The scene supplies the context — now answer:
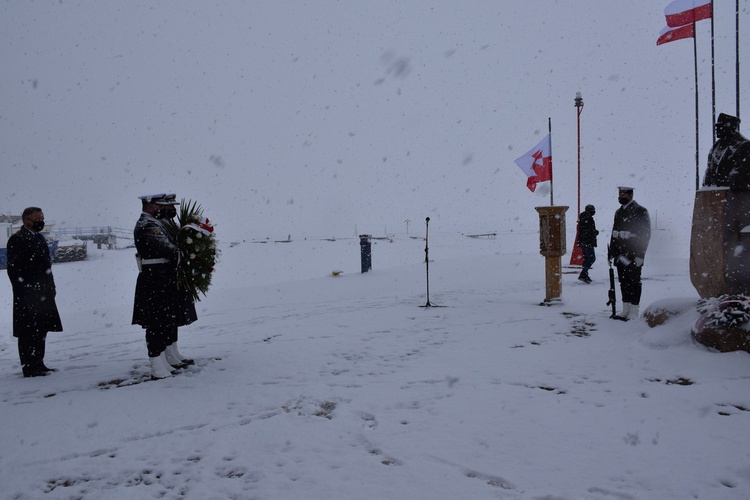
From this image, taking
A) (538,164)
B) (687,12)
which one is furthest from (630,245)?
(687,12)

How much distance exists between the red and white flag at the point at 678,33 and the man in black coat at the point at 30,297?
16.2 meters

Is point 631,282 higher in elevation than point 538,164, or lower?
lower

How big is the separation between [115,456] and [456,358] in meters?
3.54

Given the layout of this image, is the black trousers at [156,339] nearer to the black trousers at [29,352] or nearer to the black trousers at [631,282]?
the black trousers at [29,352]

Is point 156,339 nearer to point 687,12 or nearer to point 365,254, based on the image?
point 365,254

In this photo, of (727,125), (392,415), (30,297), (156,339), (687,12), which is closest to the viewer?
(392,415)

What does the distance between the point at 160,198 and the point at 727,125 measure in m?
7.14

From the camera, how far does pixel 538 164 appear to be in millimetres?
14070

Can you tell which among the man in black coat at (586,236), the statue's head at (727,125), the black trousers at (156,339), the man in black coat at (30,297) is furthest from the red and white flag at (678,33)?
the man in black coat at (30,297)

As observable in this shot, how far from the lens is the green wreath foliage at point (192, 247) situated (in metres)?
5.26

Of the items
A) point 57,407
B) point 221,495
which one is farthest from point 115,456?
point 57,407

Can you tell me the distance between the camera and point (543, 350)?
17.9 feet

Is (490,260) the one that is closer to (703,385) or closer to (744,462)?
(703,385)

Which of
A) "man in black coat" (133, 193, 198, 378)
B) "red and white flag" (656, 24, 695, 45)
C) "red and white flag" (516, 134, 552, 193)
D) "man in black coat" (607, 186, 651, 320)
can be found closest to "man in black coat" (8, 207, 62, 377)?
"man in black coat" (133, 193, 198, 378)
